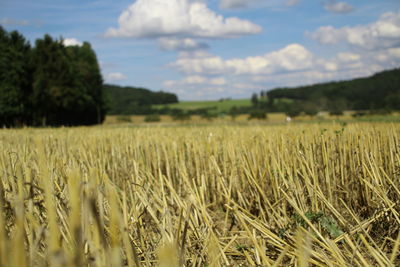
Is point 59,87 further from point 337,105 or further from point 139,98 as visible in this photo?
point 139,98

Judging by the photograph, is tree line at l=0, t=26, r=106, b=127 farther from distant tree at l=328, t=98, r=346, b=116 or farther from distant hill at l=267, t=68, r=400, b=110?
distant hill at l=267, t=68, r=400, b=110

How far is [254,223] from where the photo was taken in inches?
111

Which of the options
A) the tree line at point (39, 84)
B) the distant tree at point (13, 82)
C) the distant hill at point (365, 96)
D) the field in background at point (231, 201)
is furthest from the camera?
the distant hill at point (365, 96)

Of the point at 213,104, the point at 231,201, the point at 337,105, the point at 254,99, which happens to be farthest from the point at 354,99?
the point at 231,201

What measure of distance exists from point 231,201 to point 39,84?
36920 millimetres

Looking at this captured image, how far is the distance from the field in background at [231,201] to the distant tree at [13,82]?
3167 centimetres

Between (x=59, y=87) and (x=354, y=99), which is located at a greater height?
(x=59, y=87)

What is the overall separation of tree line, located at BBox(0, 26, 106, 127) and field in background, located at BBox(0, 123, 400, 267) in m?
32.2

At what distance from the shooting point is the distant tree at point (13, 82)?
35.0 meters

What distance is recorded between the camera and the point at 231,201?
116 inches

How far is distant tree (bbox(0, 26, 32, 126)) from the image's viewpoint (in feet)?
115

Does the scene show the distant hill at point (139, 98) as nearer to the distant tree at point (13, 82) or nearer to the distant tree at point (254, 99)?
the distant tree at point (254, 99)

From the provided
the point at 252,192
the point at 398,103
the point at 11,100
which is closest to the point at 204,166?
the point at 252,192

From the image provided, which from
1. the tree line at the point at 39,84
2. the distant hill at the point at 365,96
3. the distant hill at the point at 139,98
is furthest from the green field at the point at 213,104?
the tree line at the point at 39,84
